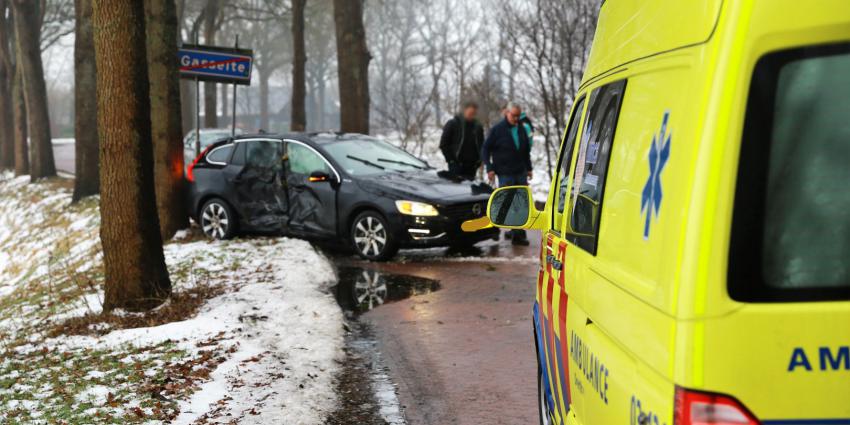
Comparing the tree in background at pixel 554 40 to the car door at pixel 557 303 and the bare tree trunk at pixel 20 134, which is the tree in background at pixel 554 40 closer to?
the car door at pixel 557 303

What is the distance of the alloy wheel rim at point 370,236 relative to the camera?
12.6 metres

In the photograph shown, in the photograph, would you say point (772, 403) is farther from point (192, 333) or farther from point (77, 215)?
point (77, 215)

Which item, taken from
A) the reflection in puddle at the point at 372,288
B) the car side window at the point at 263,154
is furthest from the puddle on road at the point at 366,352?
the car side window at the point at 263,154

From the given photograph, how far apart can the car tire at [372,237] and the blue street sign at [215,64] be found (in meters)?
4.50

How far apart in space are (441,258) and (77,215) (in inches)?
467

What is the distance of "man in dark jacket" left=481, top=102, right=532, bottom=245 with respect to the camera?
44.7ft

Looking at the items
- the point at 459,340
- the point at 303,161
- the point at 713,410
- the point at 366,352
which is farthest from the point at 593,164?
the point at 303,161

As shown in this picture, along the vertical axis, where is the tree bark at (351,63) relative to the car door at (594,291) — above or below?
above

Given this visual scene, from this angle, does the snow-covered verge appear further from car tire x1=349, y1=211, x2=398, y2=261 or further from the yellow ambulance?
the yellow ambulance

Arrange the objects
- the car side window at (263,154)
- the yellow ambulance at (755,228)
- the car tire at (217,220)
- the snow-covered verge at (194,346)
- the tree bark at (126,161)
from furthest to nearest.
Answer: the car tire at (217,220)
the car side window at (263,154)
the tree bark at (126,161)
the snow-covered verge at (194,346)
the yellow ambulance at (755,228)

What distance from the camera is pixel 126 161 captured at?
30.2 ft

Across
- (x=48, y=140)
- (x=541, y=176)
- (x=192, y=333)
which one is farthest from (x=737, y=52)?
(x=48, y=140)

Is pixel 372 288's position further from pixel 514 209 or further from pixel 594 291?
pixel 594 291

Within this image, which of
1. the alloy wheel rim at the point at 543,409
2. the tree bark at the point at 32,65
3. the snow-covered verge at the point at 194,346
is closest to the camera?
the alloy wheel rim at the point at 543,409
